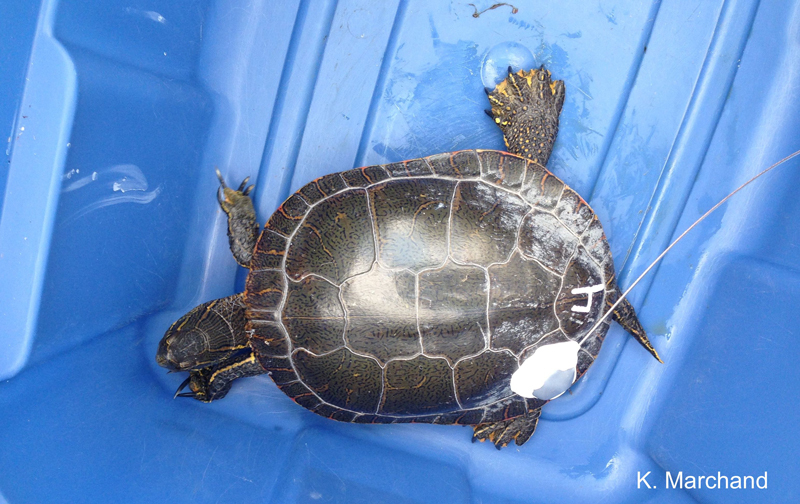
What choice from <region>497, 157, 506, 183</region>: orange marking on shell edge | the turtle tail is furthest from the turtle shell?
the turtle tail

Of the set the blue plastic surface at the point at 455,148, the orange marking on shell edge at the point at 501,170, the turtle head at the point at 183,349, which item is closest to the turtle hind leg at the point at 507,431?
the blue plastic surface at the point at 455,148

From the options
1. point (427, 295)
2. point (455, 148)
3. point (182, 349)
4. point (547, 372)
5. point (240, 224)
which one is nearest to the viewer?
point (427, 295)

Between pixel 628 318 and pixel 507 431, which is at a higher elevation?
pixel 628 318

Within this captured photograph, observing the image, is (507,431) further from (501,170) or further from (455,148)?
(455,148)

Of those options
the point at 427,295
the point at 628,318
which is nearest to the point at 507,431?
the point at 628,318

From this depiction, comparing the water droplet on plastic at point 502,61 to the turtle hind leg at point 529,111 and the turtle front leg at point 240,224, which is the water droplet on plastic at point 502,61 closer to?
the turtle hind leg at point 529,111

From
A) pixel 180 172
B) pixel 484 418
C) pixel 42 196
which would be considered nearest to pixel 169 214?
pixel 180 172
